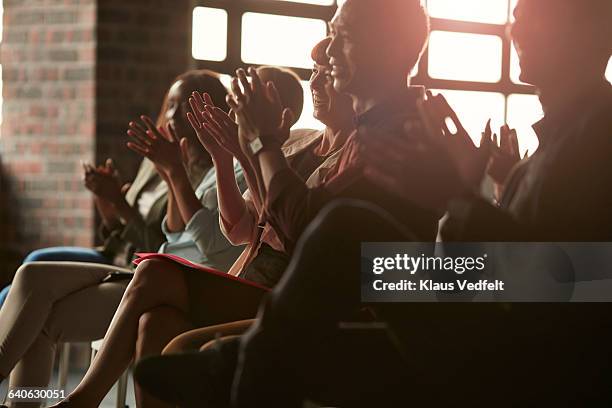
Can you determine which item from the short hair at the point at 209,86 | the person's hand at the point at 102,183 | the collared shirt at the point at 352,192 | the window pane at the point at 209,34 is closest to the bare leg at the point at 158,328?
the collared shirt at the point at 352,192

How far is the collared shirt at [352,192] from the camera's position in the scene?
4.17 feet

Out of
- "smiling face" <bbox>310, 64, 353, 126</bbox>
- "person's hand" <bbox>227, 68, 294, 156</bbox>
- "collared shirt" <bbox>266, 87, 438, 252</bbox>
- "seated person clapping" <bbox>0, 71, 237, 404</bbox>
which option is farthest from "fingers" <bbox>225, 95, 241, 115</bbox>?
"seated person clapping" <bbox>0, 71, 237, 404</bbox>

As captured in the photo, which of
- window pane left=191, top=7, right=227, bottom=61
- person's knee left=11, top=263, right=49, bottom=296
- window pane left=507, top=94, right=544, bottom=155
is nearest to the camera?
window pane left=507, top=94, right=544, bottom=155

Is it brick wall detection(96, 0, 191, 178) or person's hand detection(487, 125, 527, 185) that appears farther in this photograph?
brick wall detection(96, 0, 191, 178)

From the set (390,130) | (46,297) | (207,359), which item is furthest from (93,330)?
(390,130)

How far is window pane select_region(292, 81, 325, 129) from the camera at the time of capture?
173 cm

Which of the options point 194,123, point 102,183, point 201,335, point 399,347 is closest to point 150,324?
point 201,335

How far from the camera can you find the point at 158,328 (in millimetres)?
1525

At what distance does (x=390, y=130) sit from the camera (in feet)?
4.30

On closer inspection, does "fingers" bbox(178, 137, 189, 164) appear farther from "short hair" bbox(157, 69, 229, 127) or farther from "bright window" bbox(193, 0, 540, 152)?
"bright window" bbox(193, 0, 540, 152)

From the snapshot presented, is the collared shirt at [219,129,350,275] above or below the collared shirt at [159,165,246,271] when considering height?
above

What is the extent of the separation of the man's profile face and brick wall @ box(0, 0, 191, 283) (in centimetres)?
213

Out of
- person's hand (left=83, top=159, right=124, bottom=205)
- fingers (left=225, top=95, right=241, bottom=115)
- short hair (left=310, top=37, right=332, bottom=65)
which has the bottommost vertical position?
person's hand (left=83, top=159, right=124, bottom=205)

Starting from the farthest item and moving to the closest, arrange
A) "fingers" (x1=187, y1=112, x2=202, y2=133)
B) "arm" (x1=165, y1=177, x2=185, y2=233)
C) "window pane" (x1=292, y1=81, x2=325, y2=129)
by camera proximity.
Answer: "arm" (x1=165, y1=177, x2=185, y2=233), "window pane" (x1=292, y1=81, x2=325, y2=129), "fingers" (x1=187, y1=112, x2=202, y2=133)
